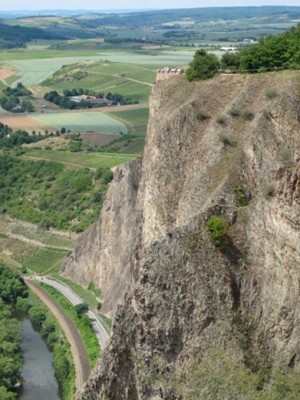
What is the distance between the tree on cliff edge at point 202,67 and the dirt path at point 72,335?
32.2m

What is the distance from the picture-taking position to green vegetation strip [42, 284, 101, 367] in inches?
2985

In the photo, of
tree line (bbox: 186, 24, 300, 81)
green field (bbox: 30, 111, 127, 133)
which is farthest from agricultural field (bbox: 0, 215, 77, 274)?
green field (bbox: 30, 111, 127, 133)

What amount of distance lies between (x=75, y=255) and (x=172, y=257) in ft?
188

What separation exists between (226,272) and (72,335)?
4058 cm

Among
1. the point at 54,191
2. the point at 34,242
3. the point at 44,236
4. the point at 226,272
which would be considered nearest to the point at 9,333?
the point at 34,242

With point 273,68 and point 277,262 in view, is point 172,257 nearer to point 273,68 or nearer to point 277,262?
point 277,262

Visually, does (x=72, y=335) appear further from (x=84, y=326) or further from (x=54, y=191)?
(x=54, y=191)

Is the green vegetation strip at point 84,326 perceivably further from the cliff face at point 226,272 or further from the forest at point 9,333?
the cliff face at point 226,272

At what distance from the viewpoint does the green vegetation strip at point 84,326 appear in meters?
75.8

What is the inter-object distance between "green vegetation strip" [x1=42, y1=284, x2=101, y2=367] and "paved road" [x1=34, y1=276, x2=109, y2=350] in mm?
517

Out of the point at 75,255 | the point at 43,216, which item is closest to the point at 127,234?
the point at 75,255

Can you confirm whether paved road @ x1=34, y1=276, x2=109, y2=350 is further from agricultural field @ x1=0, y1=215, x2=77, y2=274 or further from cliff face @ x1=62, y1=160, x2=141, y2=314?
agricultural field @ x1=0, y1=215, x2=77, y2=274

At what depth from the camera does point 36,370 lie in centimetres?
7681

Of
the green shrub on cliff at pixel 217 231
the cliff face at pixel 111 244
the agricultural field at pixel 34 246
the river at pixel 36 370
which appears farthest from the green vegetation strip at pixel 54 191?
the green shrub on cliff at pixel 217 231
